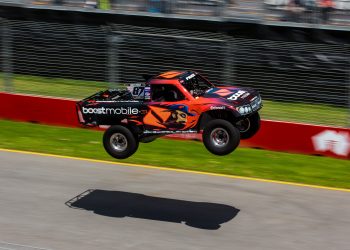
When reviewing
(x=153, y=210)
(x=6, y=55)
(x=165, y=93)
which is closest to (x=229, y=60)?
(x=153, y=210)

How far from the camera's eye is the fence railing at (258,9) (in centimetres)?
2362

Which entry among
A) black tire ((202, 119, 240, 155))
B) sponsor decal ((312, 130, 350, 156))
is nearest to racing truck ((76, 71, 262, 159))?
black tire ((202, 119, 240, 155))

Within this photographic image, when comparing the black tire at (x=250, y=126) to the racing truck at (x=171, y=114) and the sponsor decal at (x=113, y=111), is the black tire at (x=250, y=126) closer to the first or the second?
the racing truck at (x=171, y=114)

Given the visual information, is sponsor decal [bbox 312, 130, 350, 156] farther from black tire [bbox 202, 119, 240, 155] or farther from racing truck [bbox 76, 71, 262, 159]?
black tire [bbox 202, 119, 240, 155]

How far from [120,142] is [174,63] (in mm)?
11289

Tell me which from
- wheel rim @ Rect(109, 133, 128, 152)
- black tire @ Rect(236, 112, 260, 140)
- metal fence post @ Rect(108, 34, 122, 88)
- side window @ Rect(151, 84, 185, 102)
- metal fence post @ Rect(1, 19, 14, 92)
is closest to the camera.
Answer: wheel rim @ Rect(109, 133, 128, 152)

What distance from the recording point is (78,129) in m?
24.0

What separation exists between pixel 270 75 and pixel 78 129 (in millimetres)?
6805

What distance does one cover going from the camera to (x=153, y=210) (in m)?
16.5

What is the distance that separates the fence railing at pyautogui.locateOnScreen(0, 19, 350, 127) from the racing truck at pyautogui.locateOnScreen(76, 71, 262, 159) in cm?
740

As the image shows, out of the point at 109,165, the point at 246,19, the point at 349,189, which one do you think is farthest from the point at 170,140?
the point at 349,189

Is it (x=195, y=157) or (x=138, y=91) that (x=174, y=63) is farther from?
(x=138, y=91)

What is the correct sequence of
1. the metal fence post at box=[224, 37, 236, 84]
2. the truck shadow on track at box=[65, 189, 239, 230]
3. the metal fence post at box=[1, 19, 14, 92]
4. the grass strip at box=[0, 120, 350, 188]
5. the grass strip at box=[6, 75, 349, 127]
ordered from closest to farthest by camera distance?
the truck shadow on track at box=[65, 189, 239, 230] < the grass strip at box=[0, 120, 350, 188] < the grass strip at box=[6, 75, 349, 127] < the metal fence post at box=[224, 37, 236, 84] < the metal fence post at box=[1, 19, 14, 92]

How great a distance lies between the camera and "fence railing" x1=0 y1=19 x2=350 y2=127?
22.2 meters
